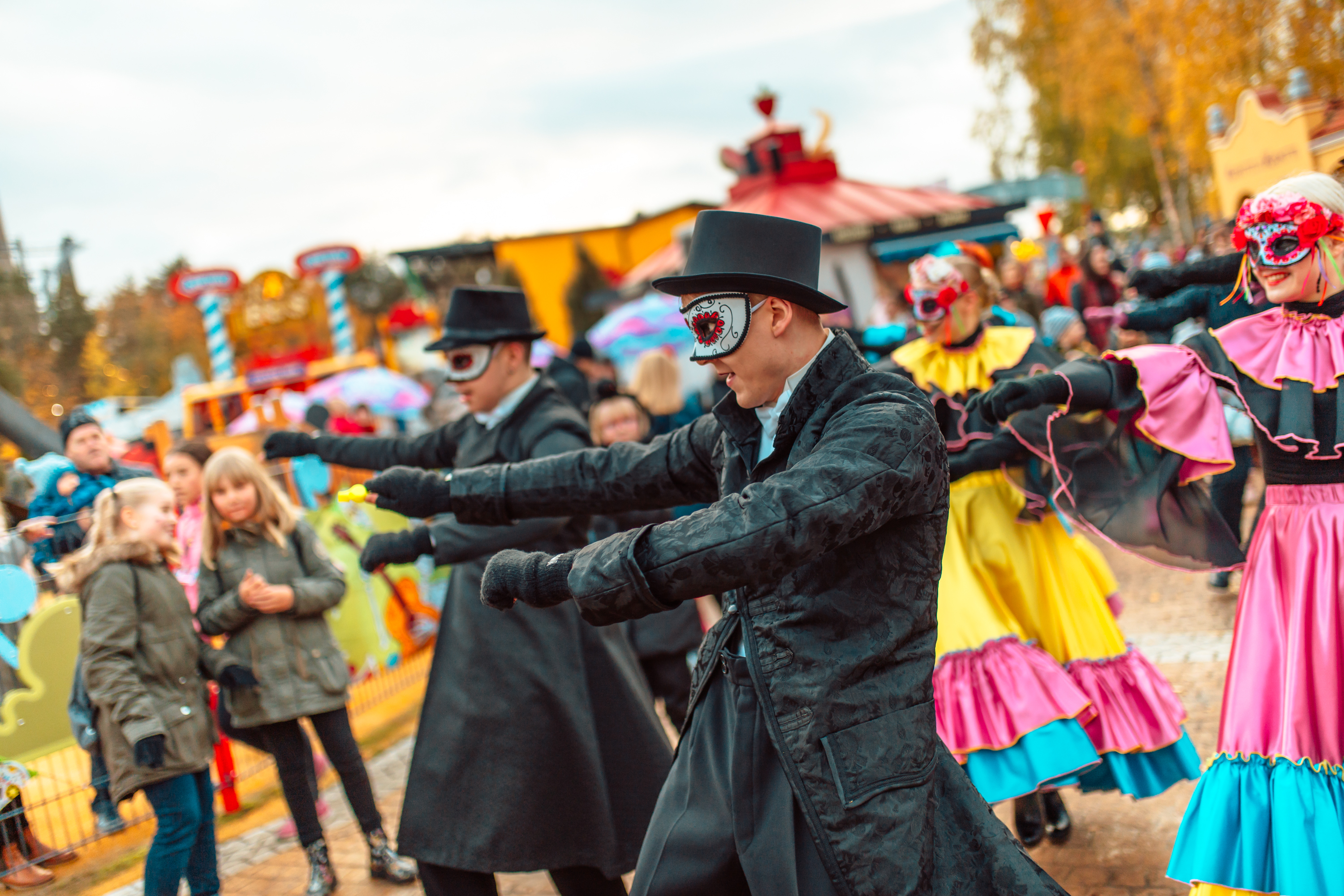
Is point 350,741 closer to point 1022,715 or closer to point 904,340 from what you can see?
point 1022,715

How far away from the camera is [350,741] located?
14.3 ft

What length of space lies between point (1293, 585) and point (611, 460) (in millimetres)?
1930

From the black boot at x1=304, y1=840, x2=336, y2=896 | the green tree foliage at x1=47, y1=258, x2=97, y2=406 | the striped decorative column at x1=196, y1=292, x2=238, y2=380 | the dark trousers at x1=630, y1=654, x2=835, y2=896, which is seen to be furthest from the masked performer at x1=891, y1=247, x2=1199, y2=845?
the striped decorative column at x1=196, y1=292, x2=238, y2=380

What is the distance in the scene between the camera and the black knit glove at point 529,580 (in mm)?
1809

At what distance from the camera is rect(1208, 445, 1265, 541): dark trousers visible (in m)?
4.84

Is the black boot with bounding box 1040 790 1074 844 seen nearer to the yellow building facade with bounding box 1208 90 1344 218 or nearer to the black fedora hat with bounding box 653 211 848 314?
the black fedora hat with bounding box 653 211 848 314

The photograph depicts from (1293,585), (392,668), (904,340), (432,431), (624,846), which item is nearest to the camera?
(1293,585)

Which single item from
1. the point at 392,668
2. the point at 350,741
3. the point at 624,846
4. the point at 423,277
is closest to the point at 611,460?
the point at 624,846

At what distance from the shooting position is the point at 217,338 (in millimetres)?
19844

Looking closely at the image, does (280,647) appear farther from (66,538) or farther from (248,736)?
(66,538)

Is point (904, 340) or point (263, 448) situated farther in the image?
point (904, 340)

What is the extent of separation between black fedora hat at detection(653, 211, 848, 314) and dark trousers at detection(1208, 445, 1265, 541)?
3.47 metres

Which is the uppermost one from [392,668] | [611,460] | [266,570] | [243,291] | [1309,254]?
[243,291]

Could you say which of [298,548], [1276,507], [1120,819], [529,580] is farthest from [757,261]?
[298,548]
